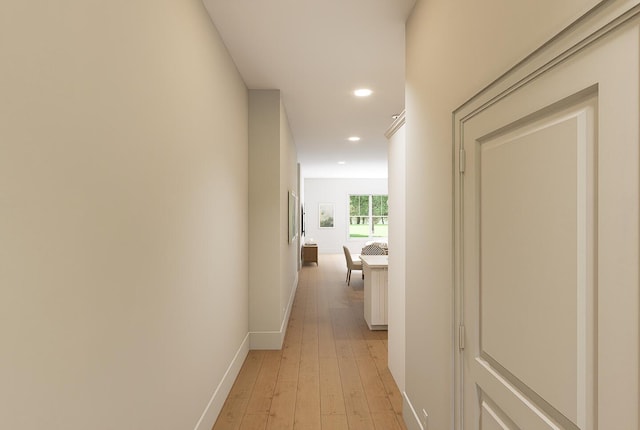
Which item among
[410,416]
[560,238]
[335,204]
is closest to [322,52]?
[560,238]

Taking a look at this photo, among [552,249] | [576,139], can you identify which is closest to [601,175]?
[576,139]

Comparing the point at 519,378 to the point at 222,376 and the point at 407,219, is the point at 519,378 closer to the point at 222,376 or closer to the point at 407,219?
the point at 407,219

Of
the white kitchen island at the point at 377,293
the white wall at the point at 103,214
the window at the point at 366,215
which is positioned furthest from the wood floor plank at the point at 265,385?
the window at the point at 366,215

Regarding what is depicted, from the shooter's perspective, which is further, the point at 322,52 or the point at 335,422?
the point at 322,52

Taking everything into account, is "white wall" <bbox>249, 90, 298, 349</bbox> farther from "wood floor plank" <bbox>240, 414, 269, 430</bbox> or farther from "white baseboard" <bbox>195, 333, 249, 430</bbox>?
"wood floor plank" <bbox>240, 414, 269, 430</bbox>

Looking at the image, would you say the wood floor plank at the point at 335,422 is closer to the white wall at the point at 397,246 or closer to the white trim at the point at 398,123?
the white wall at the point at 397,246

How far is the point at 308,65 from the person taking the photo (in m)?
3.23

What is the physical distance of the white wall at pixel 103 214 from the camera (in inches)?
34.2

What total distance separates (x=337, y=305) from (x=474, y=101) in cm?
496

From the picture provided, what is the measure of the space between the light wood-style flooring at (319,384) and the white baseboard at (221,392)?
56 mm

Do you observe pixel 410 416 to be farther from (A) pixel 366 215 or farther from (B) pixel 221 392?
(A) pixel 366 215

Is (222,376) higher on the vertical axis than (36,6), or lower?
lower

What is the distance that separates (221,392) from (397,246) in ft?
5.72

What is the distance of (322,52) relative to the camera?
2.96 meters
